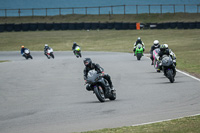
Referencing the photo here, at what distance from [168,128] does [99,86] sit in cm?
431

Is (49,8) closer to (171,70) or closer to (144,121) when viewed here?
(171,70)

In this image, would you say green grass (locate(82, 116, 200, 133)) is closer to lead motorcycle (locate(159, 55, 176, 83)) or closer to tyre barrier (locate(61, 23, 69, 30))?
lead motorcycle (locate(159, 55, 176, 83))

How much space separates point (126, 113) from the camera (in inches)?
395

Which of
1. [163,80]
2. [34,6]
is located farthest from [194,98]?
[34,6]

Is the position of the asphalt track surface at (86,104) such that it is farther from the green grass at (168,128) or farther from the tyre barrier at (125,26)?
the tyre barrier at (125,26)

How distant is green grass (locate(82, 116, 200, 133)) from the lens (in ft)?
25.4

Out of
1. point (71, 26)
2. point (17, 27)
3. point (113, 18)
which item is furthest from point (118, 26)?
point (17, 27)

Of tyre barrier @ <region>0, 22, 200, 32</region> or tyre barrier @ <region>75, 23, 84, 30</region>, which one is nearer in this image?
tyre barrier @ <region>0, 22, 200, 32</region>

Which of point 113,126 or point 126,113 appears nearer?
point 113,126

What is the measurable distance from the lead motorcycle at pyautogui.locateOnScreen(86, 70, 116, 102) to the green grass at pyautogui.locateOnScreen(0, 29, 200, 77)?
3801cm

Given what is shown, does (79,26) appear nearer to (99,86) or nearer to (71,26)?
(71,26)

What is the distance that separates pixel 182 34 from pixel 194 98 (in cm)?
4705

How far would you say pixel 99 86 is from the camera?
1208cm

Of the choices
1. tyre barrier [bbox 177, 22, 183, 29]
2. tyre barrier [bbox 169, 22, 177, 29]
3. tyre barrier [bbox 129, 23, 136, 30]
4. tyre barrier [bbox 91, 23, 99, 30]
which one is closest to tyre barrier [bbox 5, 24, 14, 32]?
tyre barrier [bbox 91, 23, 99, 30]
